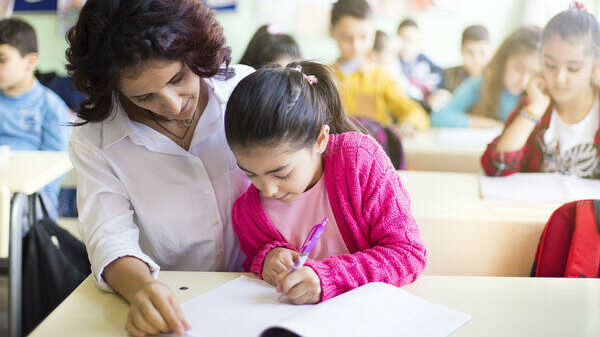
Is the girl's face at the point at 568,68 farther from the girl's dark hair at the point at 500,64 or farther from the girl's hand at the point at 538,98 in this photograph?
the girl's dark hair at the point at 500,64

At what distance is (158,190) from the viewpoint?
1.22 meters

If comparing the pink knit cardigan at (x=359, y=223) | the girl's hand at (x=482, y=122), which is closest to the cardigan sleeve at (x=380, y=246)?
the pink knit cardigan at (x=359, y=223)

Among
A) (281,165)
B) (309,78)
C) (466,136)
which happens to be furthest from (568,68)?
(281,165)

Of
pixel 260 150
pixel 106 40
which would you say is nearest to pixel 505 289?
pixel 260 150

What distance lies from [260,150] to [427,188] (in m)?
0.82

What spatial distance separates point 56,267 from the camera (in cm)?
189

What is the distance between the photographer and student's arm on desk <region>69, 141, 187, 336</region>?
0.89m

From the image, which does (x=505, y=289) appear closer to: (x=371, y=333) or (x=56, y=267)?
(x=371, y=333)

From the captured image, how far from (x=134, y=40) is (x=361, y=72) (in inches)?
92.5

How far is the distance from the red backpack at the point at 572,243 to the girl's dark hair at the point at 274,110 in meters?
0.60

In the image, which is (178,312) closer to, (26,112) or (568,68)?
(568,68)

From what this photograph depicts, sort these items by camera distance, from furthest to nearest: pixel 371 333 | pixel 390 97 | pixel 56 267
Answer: pixel 390 97 < pixel 56 267 < pixel 371 333

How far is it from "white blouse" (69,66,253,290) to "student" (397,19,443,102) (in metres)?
3.09

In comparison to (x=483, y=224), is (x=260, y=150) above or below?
above
